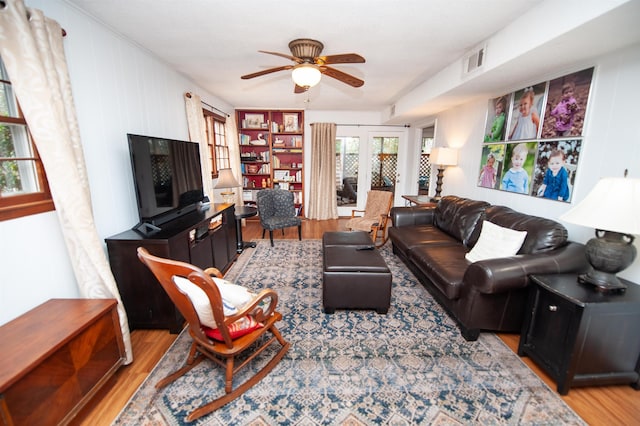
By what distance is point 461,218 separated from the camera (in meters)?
3.07

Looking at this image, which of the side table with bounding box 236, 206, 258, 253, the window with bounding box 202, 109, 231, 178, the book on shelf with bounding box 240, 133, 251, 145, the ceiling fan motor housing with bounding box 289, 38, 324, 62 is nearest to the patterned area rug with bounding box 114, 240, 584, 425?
the side table with bounding box 236, 206, 258, 253

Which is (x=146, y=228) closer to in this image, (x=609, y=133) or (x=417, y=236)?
(x=417, y=236)

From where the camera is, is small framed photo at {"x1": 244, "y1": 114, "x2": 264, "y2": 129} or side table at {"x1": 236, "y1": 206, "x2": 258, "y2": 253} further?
small framed photo at {"x1": 244, "y1": 114, "x2": 264, "y2": 129}

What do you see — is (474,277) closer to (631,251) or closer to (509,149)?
(631,251)

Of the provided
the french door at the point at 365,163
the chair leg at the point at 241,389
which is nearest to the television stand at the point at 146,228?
the chair leg at the point at 241,389

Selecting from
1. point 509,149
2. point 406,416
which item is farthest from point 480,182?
point 406,416

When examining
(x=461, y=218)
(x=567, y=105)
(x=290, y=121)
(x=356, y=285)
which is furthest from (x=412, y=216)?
(x=290, y=121)

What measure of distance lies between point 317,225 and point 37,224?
428cm

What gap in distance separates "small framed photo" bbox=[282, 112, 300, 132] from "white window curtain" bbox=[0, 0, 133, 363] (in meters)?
4.24

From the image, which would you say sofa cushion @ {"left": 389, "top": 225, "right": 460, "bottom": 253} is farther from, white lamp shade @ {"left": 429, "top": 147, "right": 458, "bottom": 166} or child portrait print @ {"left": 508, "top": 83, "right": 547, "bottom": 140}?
child portrait print @ {"left": 508, "top": 83, "right": 547, "bottom": 140}

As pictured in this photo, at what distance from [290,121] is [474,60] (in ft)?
12.9

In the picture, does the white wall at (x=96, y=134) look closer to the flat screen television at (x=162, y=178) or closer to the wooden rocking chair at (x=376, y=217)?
the flat screen television at (x=162, y=178)

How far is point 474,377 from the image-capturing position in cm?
166

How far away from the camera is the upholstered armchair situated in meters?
4.12
